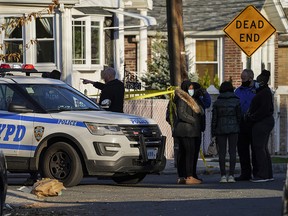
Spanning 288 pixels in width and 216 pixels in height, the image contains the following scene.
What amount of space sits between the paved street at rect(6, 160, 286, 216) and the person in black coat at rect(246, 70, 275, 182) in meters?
0.34

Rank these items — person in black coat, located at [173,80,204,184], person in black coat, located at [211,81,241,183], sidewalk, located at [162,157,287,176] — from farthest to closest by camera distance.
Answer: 1. sidewalk, located at [162,157,287,176]
2. person in black coat, located at [211,81,241,183]
3. person in black coat, located at [173,80,204,184]

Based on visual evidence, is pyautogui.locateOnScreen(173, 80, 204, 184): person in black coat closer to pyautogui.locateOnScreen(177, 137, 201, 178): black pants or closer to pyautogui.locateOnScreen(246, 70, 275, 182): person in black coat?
pyautogui.locateOnScreen(177, 137, 201, 178): black pants

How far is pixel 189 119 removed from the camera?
59.1 feet

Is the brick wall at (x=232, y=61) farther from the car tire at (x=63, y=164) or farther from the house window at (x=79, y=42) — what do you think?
the car tire at (x=63, y=164)

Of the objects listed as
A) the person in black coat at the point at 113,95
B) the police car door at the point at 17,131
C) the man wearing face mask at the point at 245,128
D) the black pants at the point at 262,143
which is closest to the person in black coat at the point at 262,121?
the black pants at the point at 262,143

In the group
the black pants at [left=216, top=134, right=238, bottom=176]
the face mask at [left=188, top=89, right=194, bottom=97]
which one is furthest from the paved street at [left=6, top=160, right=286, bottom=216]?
the face mask at [left=188, top=89, right=194, bottom=97]

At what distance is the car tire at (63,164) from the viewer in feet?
55.0

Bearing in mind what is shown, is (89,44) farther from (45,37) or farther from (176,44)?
(176,44)

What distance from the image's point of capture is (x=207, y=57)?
36594 millimetres

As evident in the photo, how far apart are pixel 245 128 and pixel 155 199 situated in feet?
13.7

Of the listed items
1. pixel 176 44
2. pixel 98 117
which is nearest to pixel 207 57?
pixel 176 44

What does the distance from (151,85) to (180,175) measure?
14.2m

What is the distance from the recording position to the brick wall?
35562 mm

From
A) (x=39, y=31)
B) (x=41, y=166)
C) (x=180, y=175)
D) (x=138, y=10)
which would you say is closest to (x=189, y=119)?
(x=180, y=175)
